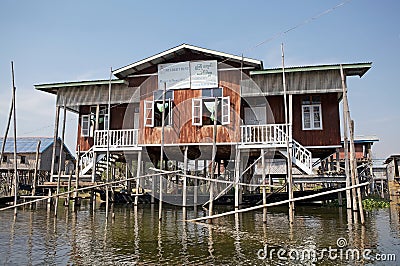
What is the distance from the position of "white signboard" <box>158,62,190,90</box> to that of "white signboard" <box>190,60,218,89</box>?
235mm

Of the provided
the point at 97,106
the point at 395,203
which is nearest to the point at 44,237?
the point at 97,106

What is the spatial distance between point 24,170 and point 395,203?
91.8 feet

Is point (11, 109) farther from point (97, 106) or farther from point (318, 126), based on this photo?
point (318, 126)

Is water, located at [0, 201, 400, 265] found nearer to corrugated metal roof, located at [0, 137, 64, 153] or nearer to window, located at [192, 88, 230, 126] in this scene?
window, located at [192, 88, 230, 126]

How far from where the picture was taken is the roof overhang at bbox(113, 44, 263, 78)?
16391 mm

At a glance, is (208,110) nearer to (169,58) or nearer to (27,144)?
(169,58)

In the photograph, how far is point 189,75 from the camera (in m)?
17.4

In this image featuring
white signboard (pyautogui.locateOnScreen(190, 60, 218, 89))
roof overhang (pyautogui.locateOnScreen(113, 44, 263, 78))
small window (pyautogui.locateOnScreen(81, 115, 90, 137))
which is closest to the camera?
roof overhang (pyautogui.locateOnScreen(113, 44, 263, 78))

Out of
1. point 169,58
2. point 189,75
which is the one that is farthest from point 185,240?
point 169,58

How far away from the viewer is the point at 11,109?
51.7 feet

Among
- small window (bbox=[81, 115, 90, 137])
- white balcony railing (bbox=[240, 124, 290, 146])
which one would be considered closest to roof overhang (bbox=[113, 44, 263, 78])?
white balcony railing (bbox=[240, 124, 290, 146])

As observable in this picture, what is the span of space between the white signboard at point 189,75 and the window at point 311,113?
4189 millimetres

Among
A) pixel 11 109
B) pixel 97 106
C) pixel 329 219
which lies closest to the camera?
pixel 329 219

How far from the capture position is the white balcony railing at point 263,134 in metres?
15.2
